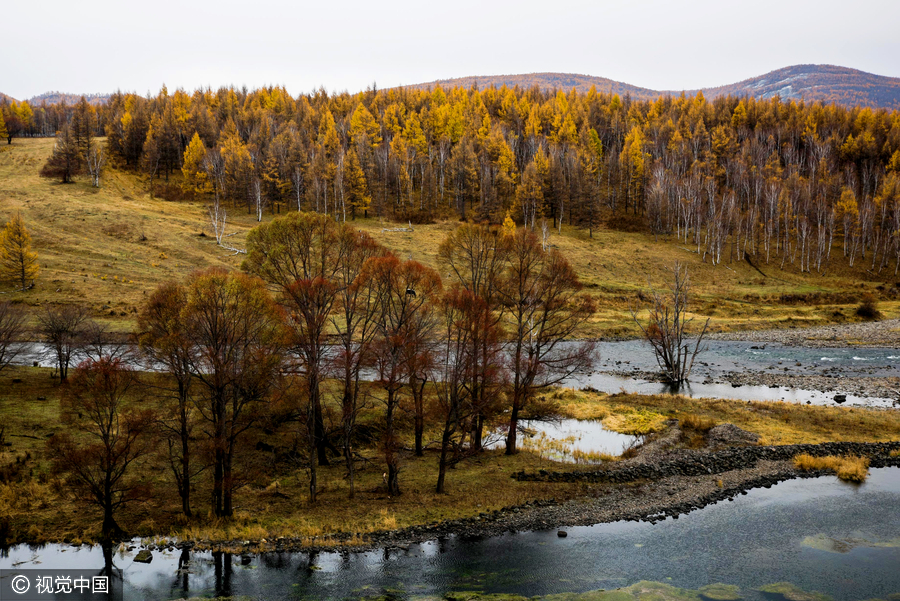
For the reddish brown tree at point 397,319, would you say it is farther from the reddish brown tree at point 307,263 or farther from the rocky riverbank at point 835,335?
the rocky riverbank at point 835,335

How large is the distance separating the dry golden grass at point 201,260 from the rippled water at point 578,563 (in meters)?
37.8

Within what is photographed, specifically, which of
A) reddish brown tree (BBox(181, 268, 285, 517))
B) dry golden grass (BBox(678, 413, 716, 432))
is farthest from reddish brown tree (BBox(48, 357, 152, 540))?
dry golden grass (BBox(678, 413, 716, 432))

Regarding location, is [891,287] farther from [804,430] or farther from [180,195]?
[180,195]

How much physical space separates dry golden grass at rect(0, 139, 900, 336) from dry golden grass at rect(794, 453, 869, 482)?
36212 millimetres

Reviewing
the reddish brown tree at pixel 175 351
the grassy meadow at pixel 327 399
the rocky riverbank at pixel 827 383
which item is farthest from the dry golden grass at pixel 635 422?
the reddish brown tree at pixel 175 351

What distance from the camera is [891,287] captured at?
8406 cm

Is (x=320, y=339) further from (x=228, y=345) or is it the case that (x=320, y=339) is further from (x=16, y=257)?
(x=16, y=257)

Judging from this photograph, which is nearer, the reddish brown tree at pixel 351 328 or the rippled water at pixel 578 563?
the rippled water at pixel 578 563

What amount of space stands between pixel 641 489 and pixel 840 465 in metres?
11.6

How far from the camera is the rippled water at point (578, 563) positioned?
20828 mm

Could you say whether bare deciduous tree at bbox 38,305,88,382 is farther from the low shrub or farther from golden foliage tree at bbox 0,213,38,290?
the low shrub

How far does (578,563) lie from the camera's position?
73.6ft

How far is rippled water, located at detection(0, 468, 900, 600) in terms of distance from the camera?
20828mm

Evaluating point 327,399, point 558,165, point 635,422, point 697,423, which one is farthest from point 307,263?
point 558,165
